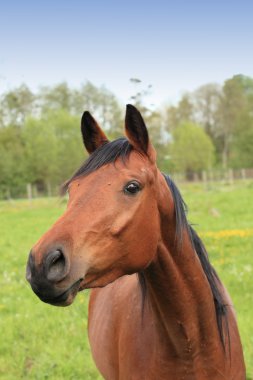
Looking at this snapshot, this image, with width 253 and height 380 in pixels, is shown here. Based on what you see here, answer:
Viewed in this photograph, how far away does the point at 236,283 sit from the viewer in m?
7.62

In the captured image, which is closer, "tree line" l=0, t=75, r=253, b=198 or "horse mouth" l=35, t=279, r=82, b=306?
"horse mouth" l=35, t=279, r=82, b=306

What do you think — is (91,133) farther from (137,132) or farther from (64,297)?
(64,297)

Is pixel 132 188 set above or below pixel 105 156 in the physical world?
below

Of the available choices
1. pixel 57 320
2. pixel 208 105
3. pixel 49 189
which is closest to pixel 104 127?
pixel 49 189

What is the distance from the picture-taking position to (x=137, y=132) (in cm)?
253

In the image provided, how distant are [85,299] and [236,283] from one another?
8.04 ft

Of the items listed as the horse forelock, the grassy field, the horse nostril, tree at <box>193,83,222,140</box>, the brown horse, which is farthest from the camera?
tree at <box>193,83,222,140</box>

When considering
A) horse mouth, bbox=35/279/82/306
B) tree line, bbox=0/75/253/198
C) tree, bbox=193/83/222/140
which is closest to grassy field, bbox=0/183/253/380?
horse mouth, bbox=35/279/82/306

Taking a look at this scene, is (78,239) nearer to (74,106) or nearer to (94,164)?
(94,164)

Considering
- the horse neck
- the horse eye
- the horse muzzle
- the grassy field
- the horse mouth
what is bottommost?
the grassy field

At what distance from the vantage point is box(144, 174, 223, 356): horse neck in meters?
2.65

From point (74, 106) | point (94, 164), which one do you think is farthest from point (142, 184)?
point (74, 106)

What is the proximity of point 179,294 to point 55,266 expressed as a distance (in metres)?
0.93

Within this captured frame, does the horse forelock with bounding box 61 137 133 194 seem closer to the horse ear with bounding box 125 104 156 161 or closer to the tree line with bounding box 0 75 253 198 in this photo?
the horse ear with bounding box 125 104 156 161
